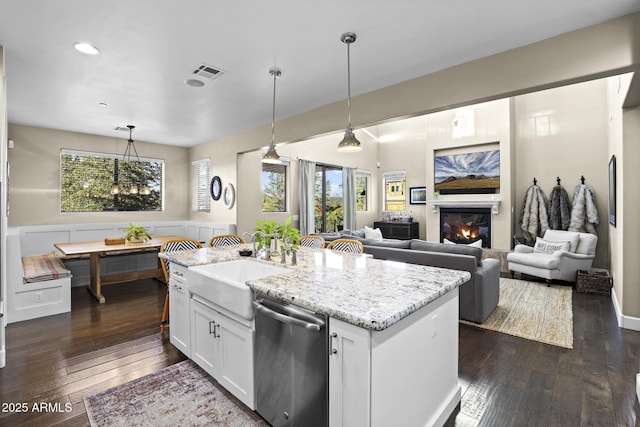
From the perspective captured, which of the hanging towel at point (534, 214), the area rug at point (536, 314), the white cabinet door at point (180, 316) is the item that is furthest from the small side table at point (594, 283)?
the white cabinet door at point (180, 316)

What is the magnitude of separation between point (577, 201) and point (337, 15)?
5.97 metres

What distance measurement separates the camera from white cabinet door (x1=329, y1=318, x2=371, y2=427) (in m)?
1.32

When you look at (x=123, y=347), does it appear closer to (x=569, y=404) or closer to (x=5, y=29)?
(x=5, y=29)

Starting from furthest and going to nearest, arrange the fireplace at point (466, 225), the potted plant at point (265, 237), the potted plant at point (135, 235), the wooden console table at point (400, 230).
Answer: the wooden console table at point (400, 230) < the fireplace at point (466, 225) < the potted plant at point (135, 235) < the potted plant at point (265, 237)

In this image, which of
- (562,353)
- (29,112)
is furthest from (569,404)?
(29,112)

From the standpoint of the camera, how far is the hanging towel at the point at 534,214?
616 centimetres

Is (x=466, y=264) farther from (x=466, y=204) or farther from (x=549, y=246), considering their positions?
(x=466, y=204)

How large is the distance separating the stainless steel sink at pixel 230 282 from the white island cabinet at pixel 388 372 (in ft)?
2.27

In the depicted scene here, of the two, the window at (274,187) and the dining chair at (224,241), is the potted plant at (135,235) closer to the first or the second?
the dining chair at (224,241)

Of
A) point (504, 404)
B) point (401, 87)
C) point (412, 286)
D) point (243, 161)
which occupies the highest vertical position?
point (401, 87)

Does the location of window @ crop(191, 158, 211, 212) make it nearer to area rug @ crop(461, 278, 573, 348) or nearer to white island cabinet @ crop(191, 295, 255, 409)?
white island cabinet @ crop(191, 295, 255, 409)

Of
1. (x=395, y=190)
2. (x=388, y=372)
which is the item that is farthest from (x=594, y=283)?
(x=395, y=190)

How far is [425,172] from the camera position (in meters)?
8.30

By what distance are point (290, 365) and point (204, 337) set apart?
103 cm
